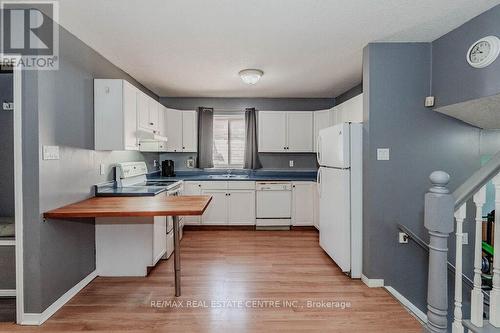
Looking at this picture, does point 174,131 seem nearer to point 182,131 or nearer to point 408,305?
point 182,131

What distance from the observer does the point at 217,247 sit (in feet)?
12.3

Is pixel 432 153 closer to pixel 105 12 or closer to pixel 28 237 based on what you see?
pixel 105 12

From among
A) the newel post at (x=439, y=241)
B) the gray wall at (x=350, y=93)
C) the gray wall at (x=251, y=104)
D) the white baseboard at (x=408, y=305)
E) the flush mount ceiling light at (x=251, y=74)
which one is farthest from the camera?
the gray wall at (x=251, y=104)

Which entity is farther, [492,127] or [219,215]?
[219,215]

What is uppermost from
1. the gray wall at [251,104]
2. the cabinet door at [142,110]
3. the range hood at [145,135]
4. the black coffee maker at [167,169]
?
the gray wall at [251,104]

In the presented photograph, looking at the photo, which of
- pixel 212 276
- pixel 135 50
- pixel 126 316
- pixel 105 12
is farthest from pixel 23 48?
pixel 212 276

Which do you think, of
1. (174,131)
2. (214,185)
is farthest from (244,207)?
(174,131)

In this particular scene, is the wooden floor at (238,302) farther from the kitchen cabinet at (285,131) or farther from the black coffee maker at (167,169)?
the kitchen cabinet at (285,131)

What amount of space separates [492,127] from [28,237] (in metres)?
4.21

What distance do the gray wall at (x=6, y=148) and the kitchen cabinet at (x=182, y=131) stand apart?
2273 millimetres

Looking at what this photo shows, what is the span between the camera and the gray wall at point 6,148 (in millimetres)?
2705

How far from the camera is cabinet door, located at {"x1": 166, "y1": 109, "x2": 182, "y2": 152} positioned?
15.8 ft

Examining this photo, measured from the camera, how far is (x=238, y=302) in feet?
7.67

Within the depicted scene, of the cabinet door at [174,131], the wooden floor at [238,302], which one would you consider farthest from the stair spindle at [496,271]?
the cabinet door at [174,131]
